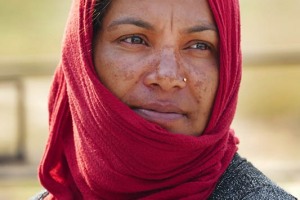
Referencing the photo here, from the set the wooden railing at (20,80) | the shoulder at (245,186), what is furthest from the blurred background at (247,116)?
the shoulder at (245,186)

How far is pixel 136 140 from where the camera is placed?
2969 mm

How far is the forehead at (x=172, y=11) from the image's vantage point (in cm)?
297

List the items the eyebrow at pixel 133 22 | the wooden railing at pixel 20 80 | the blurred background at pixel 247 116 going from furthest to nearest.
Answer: the wooden railing at pixel 20 80 < the blurred background at pixel 247 116 < the eyebrow at pixel 133 22

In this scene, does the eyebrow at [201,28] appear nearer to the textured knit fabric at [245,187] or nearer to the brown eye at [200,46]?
the brown eye at [200,46]

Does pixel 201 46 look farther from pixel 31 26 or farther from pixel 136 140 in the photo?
pixel 31 26

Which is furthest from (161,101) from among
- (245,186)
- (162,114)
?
(245,186)

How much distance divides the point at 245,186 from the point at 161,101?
15.3 inches

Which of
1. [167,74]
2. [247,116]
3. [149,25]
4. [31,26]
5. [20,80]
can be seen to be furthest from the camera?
[31,26]

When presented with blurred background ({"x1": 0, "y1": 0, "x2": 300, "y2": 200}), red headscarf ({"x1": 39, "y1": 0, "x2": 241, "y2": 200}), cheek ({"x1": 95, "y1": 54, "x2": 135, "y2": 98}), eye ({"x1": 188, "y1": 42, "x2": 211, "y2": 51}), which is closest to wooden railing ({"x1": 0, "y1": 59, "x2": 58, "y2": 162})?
blurred background ({"x1": 0, "y1": 0, "x2": 300, "y2": 200})

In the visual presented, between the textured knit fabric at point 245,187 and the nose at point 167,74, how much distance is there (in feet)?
1.15

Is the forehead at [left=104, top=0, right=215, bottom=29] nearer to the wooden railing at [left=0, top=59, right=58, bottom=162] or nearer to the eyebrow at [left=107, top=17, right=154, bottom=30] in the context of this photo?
the eyebrow at [left=107, top=17, right=154, bottom=30]

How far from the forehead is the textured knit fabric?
19.5 inches

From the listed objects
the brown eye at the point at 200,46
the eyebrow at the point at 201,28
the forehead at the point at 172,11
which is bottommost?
the brown eye at the point at 200,46

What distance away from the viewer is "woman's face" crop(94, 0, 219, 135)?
291cm
